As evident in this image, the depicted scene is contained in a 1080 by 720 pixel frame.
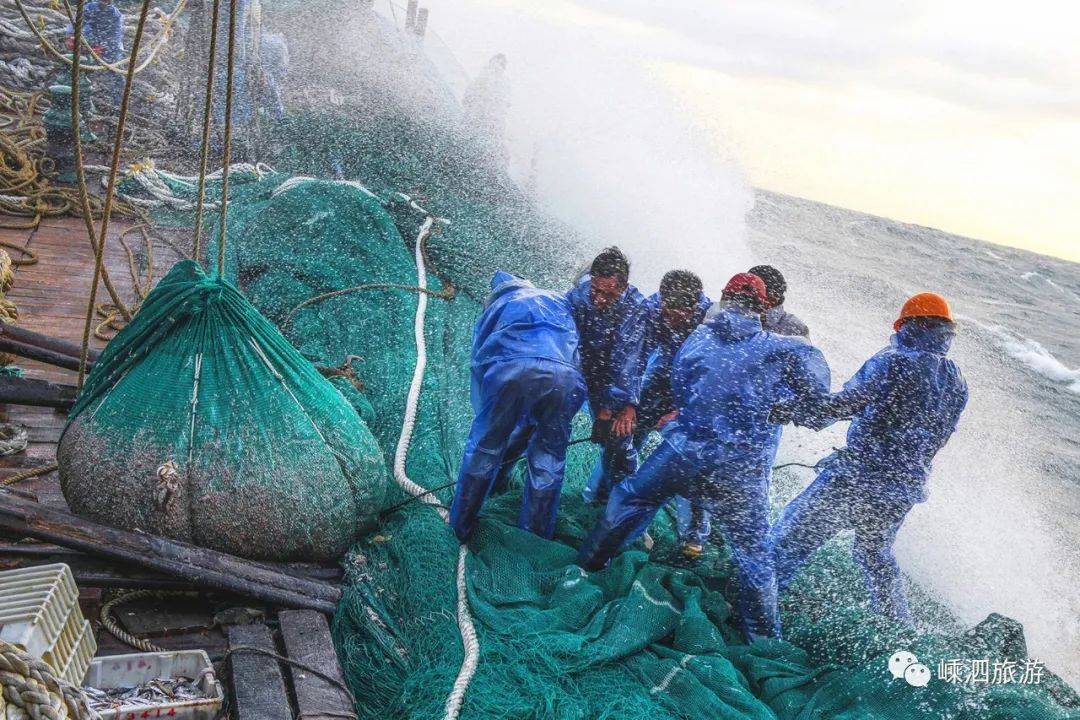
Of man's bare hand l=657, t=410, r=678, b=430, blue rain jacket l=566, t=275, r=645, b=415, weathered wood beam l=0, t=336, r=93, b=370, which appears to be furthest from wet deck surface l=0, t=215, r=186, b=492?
man's bare hand l=657, t=410, r=678, b=430

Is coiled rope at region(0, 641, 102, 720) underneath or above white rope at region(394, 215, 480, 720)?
above

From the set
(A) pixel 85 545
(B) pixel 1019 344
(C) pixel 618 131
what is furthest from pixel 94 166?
(B) pixel 1019 344

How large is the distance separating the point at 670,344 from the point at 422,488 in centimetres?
151

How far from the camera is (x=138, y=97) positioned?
9898 mm

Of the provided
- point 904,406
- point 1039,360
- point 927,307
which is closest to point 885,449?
point 904,406

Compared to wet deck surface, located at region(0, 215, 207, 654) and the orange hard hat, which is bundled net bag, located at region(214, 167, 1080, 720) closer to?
wet deck surface, located at region(0, 215, 207, 654)

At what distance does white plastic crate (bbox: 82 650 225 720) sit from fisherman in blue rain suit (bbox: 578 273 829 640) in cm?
179

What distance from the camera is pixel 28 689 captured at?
1599 millimetres

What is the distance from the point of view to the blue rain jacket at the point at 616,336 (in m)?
4.21

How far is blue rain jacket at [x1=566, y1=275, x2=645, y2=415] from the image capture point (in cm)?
421

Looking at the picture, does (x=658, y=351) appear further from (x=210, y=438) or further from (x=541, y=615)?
(x=210, y=438)

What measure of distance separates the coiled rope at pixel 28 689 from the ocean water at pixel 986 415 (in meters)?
4.93
